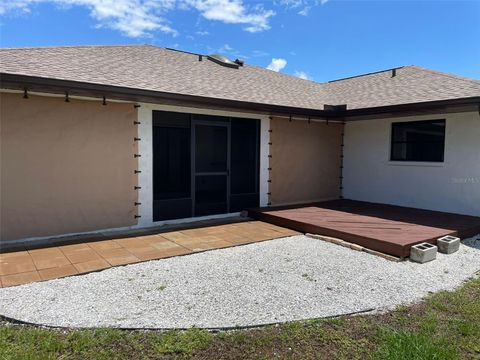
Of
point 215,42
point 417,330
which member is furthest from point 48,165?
point 215,42

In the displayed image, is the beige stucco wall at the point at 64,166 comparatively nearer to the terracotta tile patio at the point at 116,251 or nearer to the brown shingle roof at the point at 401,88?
the terracotta tile patio at the point at 116,251

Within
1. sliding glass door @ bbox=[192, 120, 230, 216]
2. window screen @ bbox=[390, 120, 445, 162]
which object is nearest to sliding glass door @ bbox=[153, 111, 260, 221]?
sliding glass door @ bbox=[192, 120, 230, 216]

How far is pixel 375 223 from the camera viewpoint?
7086 mm

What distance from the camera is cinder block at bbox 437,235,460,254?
5727 millimetres

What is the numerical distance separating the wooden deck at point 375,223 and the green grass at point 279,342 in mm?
2379

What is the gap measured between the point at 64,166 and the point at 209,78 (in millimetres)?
4478

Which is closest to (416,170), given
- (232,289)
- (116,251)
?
(232,289)

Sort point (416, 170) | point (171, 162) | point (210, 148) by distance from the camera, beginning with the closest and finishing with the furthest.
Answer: point (171, 162), point (210, 148), point (416, 170)

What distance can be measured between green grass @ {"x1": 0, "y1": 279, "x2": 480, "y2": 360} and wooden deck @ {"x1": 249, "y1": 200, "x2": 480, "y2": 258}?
2379 millimetres

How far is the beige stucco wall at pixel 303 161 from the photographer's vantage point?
366 inches

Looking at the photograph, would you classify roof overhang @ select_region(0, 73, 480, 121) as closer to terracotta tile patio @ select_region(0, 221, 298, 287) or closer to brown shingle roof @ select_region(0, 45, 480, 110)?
brown shingle roof @ select_region(0, 45, 480, 110)

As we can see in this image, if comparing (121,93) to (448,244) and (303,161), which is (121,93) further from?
(448,244)

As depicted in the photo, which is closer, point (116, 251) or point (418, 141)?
point (116, 251)

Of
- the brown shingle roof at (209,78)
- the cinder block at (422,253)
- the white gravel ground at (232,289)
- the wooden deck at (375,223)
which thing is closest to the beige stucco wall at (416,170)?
the wooden deck at (375,223)
